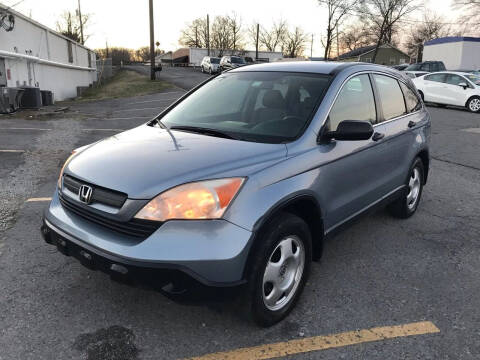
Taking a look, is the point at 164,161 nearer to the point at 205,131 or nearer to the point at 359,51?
A: the point at 205,131

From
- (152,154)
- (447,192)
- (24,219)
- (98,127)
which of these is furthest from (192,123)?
(98,127)

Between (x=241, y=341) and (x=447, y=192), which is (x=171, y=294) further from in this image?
(x=447, y=192)

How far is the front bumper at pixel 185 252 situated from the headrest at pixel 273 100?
4.70 feet

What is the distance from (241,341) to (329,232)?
3.66 feet

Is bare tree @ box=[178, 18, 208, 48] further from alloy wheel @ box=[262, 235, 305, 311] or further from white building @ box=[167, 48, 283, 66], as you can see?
alloy wheel @ box=[262, 235, 305, 311]

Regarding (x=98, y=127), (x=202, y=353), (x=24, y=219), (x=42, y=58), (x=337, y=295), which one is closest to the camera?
(x=202, y=353)

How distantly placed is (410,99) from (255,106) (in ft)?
7.05

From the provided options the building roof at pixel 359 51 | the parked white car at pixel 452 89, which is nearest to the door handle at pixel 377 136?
the parked white car at pixel 452 89

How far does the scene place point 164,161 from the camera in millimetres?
2668

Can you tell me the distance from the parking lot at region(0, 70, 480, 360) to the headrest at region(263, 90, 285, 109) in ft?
4.76

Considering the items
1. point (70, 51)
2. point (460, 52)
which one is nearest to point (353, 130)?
point (70, 51)

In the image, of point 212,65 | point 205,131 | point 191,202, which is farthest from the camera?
point 212,65

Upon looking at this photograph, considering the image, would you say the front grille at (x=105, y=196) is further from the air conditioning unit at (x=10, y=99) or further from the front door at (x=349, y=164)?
Answer: the air conditioning unit at (x=10, y=99)

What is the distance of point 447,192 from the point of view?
242 inches
